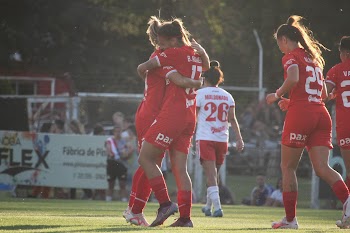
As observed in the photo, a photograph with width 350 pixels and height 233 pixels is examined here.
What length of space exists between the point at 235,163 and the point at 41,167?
9.63 m

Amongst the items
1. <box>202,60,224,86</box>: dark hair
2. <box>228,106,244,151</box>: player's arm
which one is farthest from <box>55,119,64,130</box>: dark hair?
<box>228,106,244,151</box>: player's arm

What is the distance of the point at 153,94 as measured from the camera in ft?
37.0

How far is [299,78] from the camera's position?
37.2 ft

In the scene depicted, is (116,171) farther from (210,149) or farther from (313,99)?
(313,99)

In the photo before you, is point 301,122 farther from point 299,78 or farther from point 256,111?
point 256,111

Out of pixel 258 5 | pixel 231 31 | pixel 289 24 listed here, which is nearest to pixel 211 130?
pixel 289 24

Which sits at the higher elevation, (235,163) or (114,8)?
(114,8)

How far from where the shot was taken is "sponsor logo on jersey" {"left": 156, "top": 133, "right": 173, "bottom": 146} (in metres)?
10.9

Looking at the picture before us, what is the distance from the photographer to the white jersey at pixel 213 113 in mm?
15414

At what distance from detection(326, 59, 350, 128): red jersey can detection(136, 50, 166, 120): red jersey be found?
265 centimetres

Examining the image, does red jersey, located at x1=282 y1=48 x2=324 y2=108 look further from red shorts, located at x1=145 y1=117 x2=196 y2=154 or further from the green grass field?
the green grass field

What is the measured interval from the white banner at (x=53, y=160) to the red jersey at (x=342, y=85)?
9337mm

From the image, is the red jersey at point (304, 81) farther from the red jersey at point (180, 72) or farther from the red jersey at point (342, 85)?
the red jersey at point (342, 85)

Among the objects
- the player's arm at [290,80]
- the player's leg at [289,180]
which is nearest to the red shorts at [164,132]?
the player's arm at [290,80]
